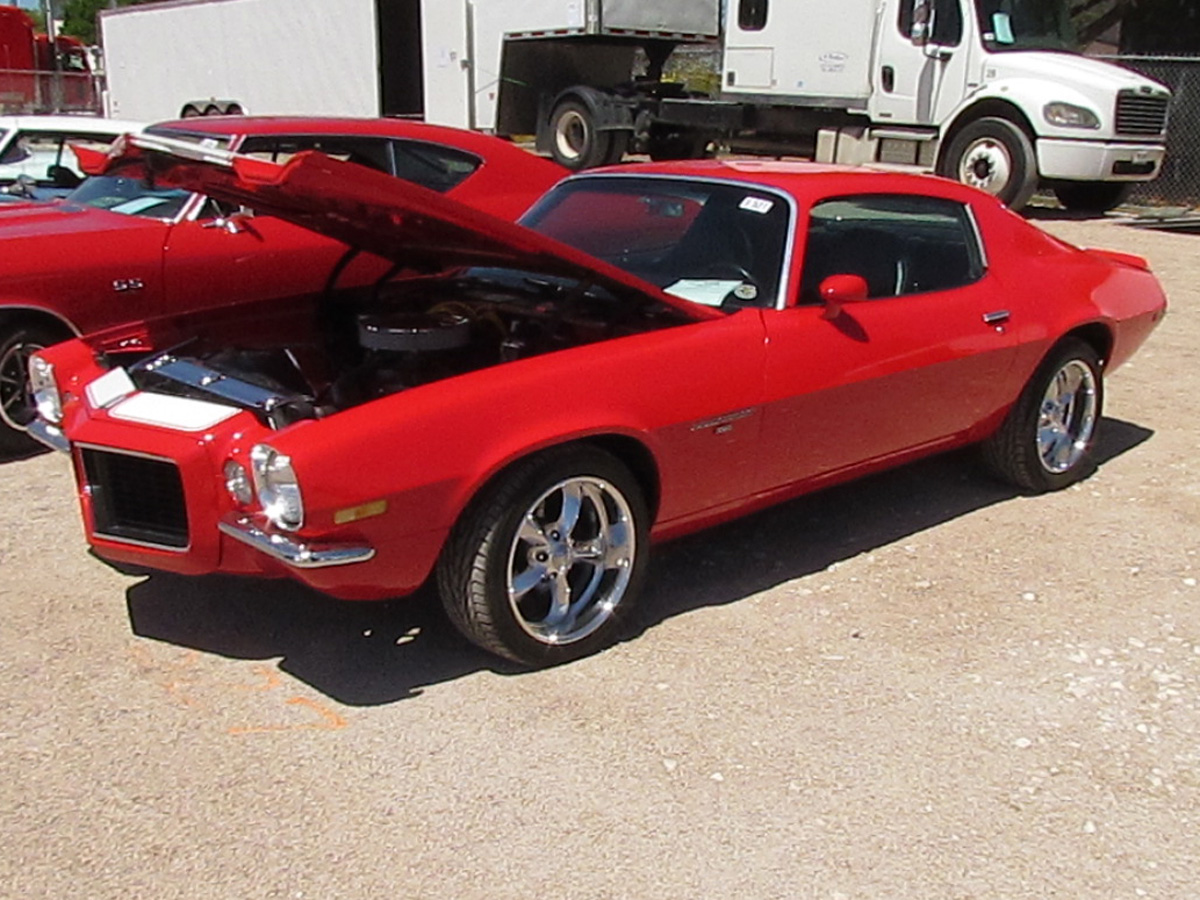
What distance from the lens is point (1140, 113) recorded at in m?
13.8

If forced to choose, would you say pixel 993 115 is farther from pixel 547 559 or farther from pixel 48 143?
pixel 547 559

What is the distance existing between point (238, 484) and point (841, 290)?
202cm

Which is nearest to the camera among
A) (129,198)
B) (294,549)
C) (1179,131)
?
(294,549)

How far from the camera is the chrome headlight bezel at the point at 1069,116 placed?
13.5 m

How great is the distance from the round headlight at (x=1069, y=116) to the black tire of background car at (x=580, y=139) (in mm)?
6146

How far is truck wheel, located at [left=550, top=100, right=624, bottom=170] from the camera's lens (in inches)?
690

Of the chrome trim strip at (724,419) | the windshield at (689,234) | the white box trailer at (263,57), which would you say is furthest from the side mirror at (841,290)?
the white box trailer at (263,57)

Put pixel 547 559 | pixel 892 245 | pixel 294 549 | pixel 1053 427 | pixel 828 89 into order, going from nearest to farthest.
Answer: pixel 294 549
pixel 547 559
pixel 892 245
pixel 1053 427
pixel 828 89

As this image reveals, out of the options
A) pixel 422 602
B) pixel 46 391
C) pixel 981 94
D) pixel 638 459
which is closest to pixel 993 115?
pixel 981 94

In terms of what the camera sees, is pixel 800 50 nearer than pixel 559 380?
No

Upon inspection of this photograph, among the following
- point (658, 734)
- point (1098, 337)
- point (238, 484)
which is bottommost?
point (658, 734)

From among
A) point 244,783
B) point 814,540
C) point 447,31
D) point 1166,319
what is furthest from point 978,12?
point 244,783

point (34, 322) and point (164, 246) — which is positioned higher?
point (164, 246)

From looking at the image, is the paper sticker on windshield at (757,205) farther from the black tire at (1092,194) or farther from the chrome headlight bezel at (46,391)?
the black tire at (1092,194)
